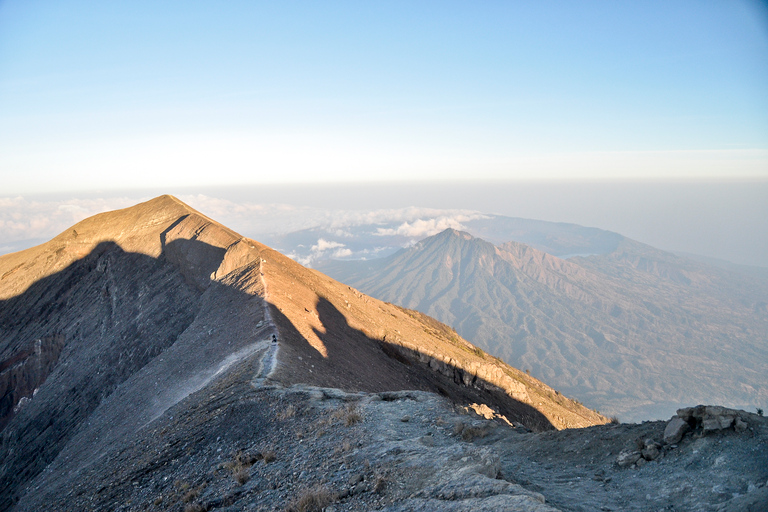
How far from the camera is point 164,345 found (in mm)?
24578

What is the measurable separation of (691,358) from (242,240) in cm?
21243

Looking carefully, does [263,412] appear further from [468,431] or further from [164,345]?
[164,345]

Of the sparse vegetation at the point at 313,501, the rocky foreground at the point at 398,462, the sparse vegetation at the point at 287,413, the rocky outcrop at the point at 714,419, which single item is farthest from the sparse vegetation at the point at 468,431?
the sparse vegetation at the point at 287,413

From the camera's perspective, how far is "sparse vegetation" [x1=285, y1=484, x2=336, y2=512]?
21.9 ft

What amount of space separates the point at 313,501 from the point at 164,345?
857 inches

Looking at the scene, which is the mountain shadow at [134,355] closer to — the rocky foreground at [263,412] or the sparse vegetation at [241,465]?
the rocky foreground at [263,412]

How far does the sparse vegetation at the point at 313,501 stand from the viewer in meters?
6.67

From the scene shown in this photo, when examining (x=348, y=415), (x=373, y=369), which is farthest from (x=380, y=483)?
(x=373, y=369)

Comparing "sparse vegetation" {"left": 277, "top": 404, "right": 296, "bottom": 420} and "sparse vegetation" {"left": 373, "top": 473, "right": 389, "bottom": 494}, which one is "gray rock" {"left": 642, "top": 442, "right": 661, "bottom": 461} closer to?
"sparse vegetation" {"left": 373, "top": 473, "right": 389, "bottom": 494}

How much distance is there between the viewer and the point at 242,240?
30.6 m

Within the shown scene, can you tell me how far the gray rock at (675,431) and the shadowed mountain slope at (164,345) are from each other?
10.7m

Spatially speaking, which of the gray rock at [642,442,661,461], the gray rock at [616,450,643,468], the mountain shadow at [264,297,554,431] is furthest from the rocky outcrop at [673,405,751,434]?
the mountain shadow at [264,297,554,431]

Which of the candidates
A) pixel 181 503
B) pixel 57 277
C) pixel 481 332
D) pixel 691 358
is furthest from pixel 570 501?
pixel 691 358

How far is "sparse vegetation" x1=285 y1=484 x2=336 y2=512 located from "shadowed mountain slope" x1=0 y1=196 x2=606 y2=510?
6.54 metres
